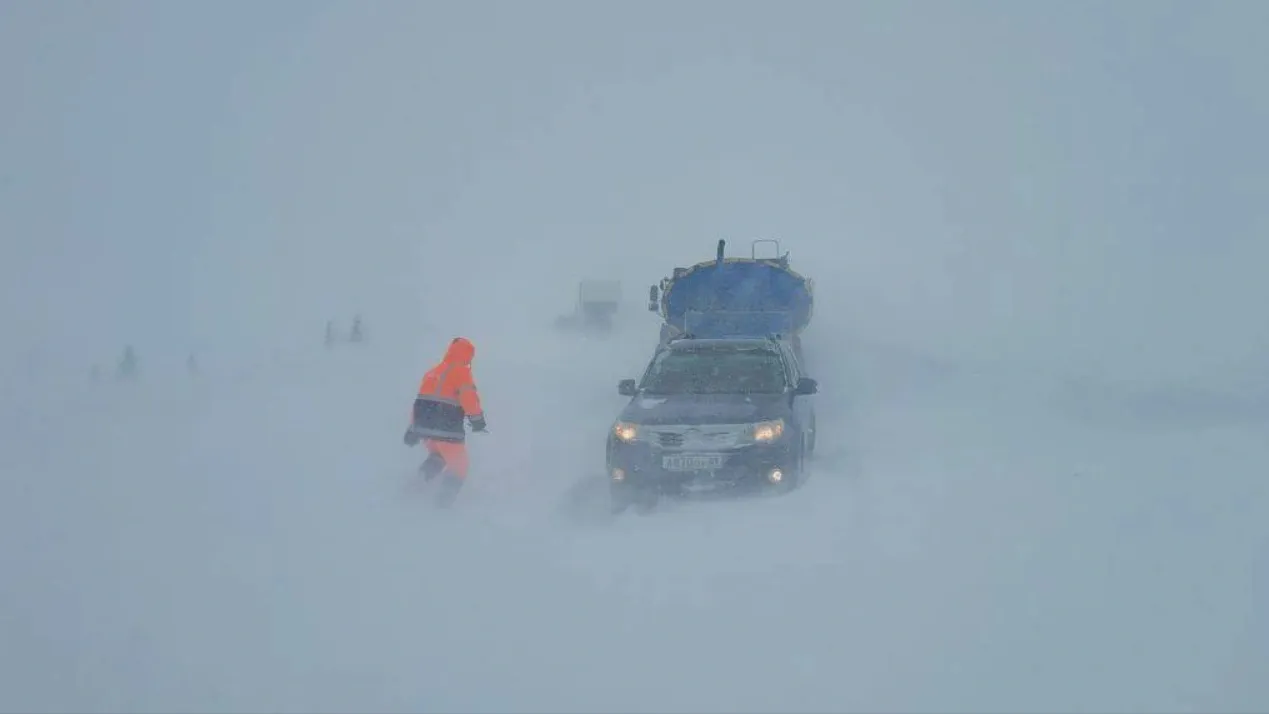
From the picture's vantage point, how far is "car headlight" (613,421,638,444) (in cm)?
962

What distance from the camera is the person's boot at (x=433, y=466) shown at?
31.6 ft

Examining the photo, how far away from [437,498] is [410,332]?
23.1 m

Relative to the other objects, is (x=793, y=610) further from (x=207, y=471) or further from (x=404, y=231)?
(x=404, y=231)

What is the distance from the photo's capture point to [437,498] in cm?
966

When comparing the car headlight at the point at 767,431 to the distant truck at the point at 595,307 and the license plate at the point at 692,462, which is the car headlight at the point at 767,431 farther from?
the distant truck at the point at 595,307

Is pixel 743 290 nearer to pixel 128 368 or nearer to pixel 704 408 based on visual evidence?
pixel 704 408

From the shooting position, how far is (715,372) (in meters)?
11.2

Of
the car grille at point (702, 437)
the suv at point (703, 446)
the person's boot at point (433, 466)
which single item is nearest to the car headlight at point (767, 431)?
the suv at point (703, 446)

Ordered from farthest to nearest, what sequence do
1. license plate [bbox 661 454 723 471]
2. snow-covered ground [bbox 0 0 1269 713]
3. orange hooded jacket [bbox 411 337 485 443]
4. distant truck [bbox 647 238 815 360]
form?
distant truck [bbox 647 238 815 360] → orange hooded jacket [bbox 411 337 485 443] → license plate [bbox 661 454 723 471] → snow-covered ground [bbox 0 0 1269 713]

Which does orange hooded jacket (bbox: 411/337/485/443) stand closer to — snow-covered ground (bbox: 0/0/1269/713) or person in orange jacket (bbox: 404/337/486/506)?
person in orange jacket (bbox: 404/337/486/506)

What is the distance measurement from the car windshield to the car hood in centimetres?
24

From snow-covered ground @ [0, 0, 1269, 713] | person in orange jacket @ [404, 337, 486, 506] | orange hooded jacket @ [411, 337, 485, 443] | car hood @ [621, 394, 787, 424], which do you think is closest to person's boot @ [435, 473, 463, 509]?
person in orange jacket @ [404, 337, 486, 506]

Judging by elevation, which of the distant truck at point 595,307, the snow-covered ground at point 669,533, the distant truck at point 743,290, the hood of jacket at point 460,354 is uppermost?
the distant truck at point 595,307

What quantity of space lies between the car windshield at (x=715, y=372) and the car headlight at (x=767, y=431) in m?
1.05
